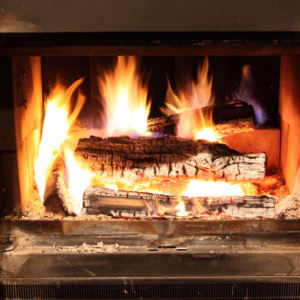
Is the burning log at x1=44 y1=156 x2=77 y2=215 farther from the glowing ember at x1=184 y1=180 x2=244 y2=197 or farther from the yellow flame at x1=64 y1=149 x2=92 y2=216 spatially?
the glowing ember at x1=184 y1=180 x2=244 y2=197

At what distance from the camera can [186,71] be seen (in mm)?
2064

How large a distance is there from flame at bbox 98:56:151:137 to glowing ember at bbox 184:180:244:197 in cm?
40

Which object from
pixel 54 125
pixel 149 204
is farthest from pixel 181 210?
pixel 54 125

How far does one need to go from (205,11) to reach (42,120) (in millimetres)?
1127

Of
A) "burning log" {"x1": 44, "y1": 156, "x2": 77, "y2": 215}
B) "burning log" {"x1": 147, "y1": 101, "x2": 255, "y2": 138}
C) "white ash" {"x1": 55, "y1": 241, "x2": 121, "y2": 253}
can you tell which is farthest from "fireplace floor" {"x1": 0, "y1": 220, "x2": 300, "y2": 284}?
"burning log" {"x1": 147, "y1": 101, "x2": 255, "y2": 138}

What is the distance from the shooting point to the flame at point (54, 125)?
1838 millimetres

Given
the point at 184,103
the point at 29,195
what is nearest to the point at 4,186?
the point at 29,195

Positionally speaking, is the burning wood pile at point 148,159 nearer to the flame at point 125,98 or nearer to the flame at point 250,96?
the flame at point 125,98

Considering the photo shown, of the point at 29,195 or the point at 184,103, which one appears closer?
the point at 29,195

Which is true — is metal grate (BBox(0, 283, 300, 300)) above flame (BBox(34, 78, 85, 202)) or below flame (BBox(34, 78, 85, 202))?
below

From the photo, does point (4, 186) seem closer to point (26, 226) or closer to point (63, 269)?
point (26, 226)

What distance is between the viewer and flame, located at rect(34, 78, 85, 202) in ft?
6.03

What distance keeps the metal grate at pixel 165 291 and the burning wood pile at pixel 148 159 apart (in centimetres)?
27

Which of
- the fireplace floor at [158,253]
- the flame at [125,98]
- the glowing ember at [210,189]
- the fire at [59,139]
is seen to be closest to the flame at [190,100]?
the flame at [125,98]
